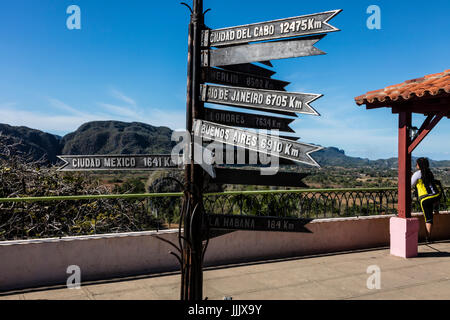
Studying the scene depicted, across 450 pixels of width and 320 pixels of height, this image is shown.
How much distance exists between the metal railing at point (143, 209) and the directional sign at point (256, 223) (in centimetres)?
343

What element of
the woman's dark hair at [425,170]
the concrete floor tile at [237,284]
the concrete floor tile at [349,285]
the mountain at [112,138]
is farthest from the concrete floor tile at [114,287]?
the mountain at [112,138]

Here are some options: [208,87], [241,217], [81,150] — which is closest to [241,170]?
[241,217]

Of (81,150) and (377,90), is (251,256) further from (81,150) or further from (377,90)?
(81,150)

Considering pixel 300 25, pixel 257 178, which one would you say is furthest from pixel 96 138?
pixel 300 25

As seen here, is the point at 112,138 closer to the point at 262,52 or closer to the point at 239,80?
the point at 239,80

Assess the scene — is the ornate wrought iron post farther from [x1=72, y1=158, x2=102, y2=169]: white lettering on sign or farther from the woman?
the woman

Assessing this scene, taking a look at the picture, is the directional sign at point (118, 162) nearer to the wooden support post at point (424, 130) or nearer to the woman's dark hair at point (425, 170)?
the wooden support post at point (424, 130)

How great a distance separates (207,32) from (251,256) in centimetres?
513

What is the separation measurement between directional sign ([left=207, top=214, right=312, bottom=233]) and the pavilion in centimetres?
531

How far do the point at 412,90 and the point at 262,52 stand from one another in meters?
5.37

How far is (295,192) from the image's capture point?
8148 millimetres

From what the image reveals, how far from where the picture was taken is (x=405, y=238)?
7820 mm

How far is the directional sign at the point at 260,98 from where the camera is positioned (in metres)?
2.90
